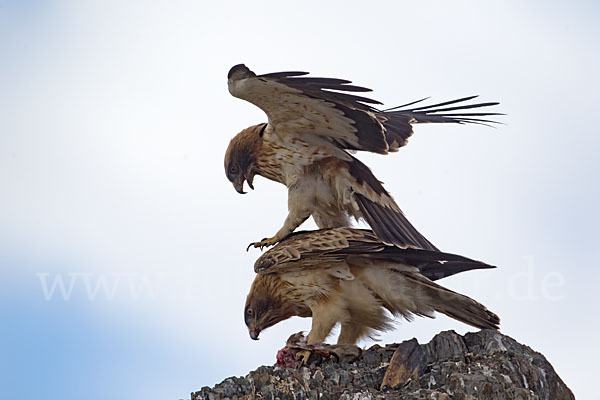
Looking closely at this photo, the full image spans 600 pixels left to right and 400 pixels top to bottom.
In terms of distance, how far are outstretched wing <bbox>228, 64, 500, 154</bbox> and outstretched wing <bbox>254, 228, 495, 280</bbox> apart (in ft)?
2.46

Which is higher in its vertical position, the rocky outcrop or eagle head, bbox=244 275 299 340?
eagle head, bbox=244 275 299 340

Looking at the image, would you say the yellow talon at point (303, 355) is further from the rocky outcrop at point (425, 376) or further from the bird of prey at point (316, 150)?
the bird of prey at point (316, 150)

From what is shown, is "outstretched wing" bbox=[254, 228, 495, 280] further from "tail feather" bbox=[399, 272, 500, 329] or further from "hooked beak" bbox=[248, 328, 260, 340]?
"hooked beak" bbox=[248, 328, 260, 340]

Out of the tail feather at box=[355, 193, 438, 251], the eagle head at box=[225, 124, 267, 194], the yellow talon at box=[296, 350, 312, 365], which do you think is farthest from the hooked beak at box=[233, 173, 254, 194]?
the yellow talon at box=[296, 350, 312, 365]

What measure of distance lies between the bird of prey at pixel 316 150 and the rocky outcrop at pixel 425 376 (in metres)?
0.90

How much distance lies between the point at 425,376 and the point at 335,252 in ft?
4.28

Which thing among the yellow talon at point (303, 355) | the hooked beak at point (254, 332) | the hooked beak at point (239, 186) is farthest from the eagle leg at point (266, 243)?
the yellow talon at point (303, 355)

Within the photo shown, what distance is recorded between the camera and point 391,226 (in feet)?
22.1

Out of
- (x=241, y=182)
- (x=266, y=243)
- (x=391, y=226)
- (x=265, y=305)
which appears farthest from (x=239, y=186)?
(x=391, y=226)

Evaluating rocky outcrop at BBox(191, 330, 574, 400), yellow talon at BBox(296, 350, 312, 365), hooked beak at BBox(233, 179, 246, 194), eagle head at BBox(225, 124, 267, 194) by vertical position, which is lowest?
rocky outcrop at BBox(191, 330, 574, 400)

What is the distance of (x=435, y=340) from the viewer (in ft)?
21.3

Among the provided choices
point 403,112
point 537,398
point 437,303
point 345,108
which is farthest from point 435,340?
point 403,112

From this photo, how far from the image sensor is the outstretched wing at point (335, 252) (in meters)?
6.76

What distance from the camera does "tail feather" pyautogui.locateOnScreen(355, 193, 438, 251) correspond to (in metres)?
6.64
